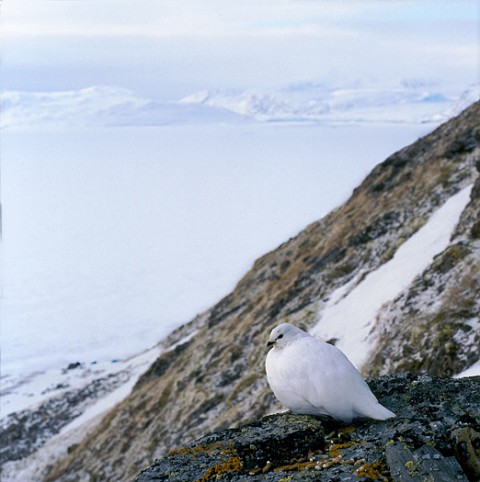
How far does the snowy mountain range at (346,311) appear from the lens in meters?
25.0

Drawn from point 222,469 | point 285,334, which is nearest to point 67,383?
point 285,334

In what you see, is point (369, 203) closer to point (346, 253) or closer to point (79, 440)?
point (346, 253)

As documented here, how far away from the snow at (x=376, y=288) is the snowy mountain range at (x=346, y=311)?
105 millimetres

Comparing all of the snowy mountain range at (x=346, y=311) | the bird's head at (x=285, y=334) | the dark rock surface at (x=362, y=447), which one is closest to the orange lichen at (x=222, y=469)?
the dark rock surface at (x=362, y=447)

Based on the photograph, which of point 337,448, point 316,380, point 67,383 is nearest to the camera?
point 337,448

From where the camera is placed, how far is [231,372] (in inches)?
1517

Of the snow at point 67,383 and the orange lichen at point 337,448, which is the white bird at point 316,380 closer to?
the orange lichen at point 337,448

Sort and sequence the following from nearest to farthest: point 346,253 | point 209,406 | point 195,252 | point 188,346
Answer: point 209,406
point 346,253
point 188,346
point 195,252

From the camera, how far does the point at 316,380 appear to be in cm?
1036

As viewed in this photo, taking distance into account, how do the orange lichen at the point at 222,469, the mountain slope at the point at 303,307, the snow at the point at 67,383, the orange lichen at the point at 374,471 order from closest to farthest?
the orange lichen at the point at 374,471, the orange lichen at the point at 222,469, the mountain slope at the point at 303,307, the snow at the point at 67,383

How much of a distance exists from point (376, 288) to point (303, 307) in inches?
300

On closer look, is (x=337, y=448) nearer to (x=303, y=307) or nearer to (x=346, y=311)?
(x=346, y=311)

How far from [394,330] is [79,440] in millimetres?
30518

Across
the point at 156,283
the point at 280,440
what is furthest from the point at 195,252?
the point at 280,440
